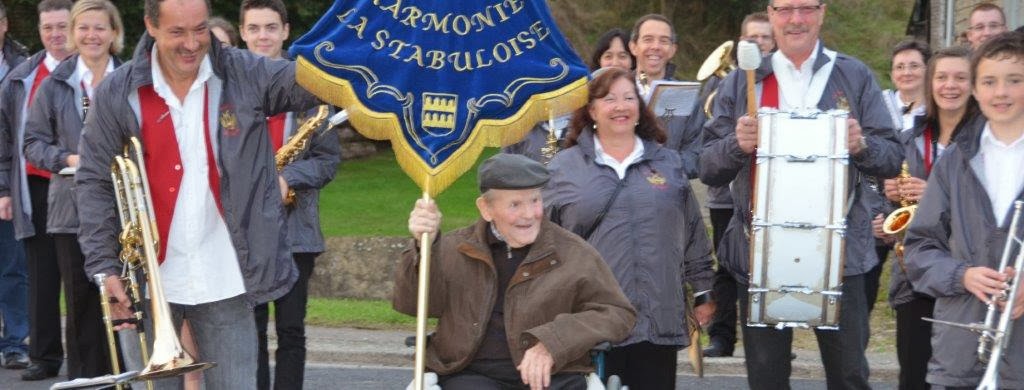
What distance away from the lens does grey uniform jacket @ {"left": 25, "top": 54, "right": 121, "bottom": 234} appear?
8.89 m

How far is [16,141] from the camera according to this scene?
987cm

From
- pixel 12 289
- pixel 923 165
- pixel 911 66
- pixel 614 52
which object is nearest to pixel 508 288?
pixel 923 165

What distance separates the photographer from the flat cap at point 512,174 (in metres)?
6.28

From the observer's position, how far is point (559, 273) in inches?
252

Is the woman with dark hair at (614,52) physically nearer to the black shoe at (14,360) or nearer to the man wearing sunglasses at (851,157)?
the man wearing sunglasses at (851,157)

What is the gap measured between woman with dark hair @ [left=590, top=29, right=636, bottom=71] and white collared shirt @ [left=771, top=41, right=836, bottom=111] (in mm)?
2568

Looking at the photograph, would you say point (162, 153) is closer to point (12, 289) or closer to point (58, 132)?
point (58, 132)

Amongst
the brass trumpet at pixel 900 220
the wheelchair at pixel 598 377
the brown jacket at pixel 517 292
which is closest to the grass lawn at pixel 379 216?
the brass trumpet at pixel 900 220

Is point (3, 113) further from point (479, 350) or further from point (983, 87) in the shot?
point (983, 87)

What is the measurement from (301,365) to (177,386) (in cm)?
190

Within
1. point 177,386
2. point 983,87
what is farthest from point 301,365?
point 983,87

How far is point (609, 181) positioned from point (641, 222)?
0.25m

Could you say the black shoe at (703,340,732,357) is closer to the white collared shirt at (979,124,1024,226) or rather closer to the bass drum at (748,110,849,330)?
the bass drum at (748,110,849,330)

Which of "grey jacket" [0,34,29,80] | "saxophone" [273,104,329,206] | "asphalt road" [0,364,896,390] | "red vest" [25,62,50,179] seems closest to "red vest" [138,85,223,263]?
"saxophone" [273,104,329,206]
